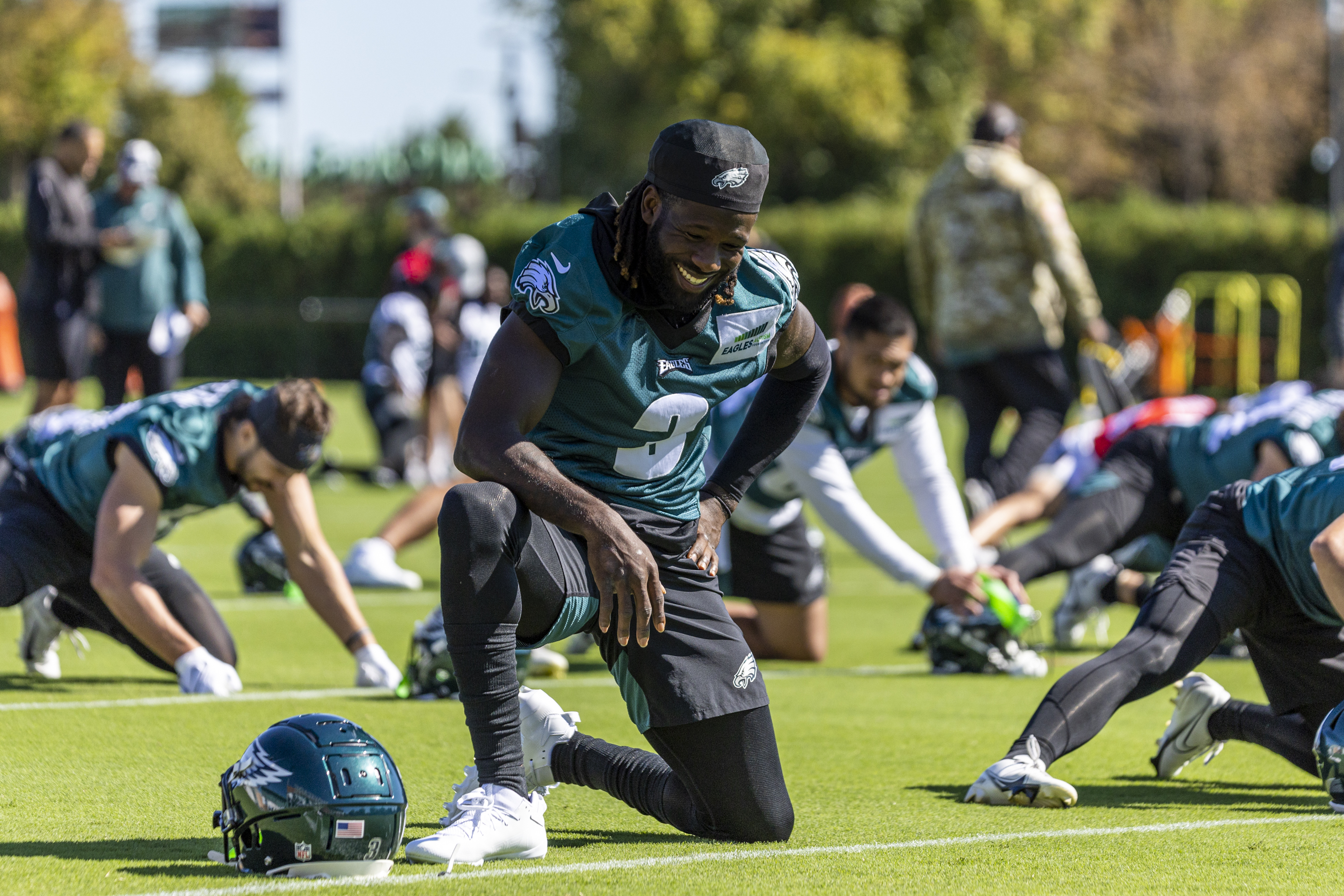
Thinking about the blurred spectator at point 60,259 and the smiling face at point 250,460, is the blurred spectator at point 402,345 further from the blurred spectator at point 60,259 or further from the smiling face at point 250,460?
the smiling face at point 250,460

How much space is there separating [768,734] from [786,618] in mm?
3230

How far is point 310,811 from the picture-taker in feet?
11.2

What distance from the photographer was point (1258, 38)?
161 feet

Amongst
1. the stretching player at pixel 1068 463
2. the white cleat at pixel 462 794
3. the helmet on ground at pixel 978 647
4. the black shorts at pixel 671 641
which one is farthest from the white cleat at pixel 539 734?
the stretching player at pixel 1068 463

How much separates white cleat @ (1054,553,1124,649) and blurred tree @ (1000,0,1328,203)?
125ft

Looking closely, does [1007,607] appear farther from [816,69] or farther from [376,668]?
[816,69]

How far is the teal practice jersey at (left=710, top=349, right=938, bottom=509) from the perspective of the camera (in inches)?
263

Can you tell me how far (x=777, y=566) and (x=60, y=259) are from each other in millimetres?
6274

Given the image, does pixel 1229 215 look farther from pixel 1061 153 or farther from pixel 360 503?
pixel 360 503

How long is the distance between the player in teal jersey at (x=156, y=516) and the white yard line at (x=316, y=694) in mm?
52

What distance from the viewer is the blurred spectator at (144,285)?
11.6 m

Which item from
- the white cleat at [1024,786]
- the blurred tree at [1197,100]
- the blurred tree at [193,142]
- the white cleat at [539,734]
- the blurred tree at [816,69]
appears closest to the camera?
the white cleat at [539,734]

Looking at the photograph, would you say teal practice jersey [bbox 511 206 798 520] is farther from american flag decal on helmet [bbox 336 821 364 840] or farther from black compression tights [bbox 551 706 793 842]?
american flag decal on helmet [bbox 336 821 364 840]

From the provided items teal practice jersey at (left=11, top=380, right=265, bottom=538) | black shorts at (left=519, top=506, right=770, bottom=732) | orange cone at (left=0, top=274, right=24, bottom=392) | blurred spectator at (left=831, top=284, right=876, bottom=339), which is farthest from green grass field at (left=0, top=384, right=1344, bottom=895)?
orange cone at (left=0, top=274, right=24, bottom=392)
